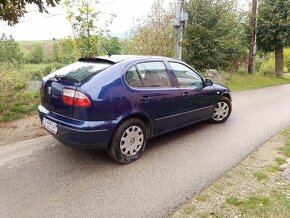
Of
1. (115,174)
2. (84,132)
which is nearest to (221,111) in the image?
(115,174)

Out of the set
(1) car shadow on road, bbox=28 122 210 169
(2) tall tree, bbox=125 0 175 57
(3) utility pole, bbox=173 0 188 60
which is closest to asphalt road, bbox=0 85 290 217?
(1) car shadow on road, bbox=28 122 210 169

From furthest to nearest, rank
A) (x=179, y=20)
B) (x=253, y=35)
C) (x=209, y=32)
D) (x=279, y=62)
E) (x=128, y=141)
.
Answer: (x=279, y=62) → (x=253, y=35) → (x=209, y=32) → (x=179, y=20) → (x=128, y=141)

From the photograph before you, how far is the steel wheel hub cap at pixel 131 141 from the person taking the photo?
408 cm

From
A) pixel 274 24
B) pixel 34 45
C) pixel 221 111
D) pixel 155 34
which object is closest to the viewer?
pixel 221 111

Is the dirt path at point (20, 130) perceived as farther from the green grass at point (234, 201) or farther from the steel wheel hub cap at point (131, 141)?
the green grass at point (234, 201)

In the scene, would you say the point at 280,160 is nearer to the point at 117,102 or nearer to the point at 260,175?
the point at 260,175

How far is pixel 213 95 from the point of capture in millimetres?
5695

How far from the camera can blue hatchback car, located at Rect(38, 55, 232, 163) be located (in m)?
3.71

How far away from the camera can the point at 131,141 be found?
4180 mm

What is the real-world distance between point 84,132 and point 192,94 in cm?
231

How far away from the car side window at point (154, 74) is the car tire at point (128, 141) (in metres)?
0.70

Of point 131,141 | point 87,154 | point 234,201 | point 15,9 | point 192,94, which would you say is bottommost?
point 234,201

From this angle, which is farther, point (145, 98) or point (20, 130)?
point (20, 130)

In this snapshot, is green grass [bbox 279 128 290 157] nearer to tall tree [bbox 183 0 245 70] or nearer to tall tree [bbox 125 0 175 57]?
tall tree [bbox 125 0 175 57]
